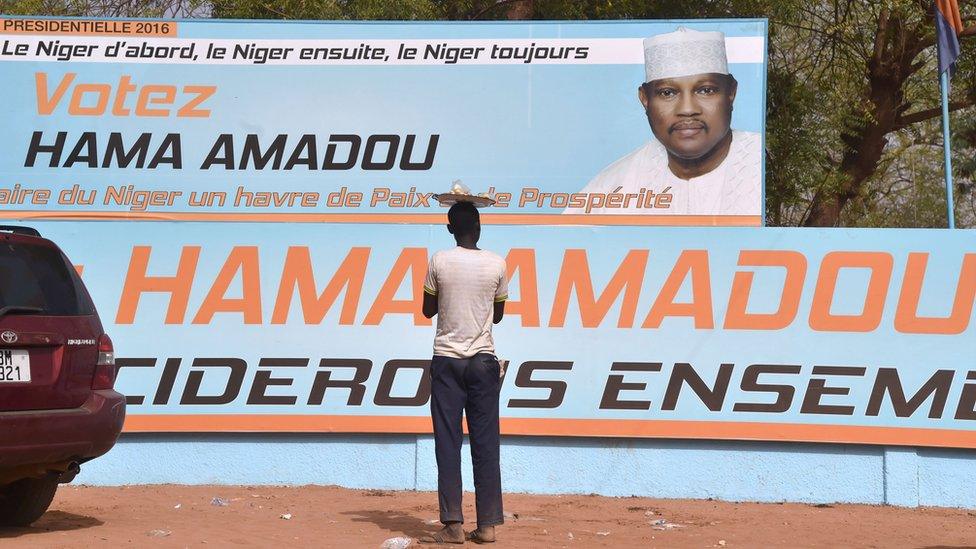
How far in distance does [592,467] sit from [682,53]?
4952mm

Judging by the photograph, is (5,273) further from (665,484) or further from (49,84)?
(49,84)

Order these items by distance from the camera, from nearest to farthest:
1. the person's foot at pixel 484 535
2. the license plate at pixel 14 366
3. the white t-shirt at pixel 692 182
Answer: the license plate at pixel 14 366
the person's foot at pixel 484 535
the white t-shirt at pixel 692 182

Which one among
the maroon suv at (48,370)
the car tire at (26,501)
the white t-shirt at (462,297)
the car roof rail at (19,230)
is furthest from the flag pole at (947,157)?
the car tire at (26,501)

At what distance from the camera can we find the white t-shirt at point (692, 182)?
1259cm

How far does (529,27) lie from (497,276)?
5904 mm

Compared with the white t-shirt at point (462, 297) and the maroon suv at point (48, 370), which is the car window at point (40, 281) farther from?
the white t-shirt at point (462, 297)

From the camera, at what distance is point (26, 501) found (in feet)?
24.3

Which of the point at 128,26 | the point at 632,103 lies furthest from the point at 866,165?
the point at 128,26

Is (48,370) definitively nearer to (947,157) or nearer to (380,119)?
(380,119)

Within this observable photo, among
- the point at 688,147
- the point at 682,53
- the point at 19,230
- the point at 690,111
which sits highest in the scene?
the point at 682,53

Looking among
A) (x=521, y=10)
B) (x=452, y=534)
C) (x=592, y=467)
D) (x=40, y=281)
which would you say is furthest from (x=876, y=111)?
(x=40, y=281)

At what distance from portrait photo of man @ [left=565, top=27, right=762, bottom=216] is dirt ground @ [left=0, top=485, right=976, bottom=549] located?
4.17m

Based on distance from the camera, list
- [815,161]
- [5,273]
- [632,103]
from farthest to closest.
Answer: [815,161]
[632,103]
[5,273]

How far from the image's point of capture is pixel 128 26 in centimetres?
1280
